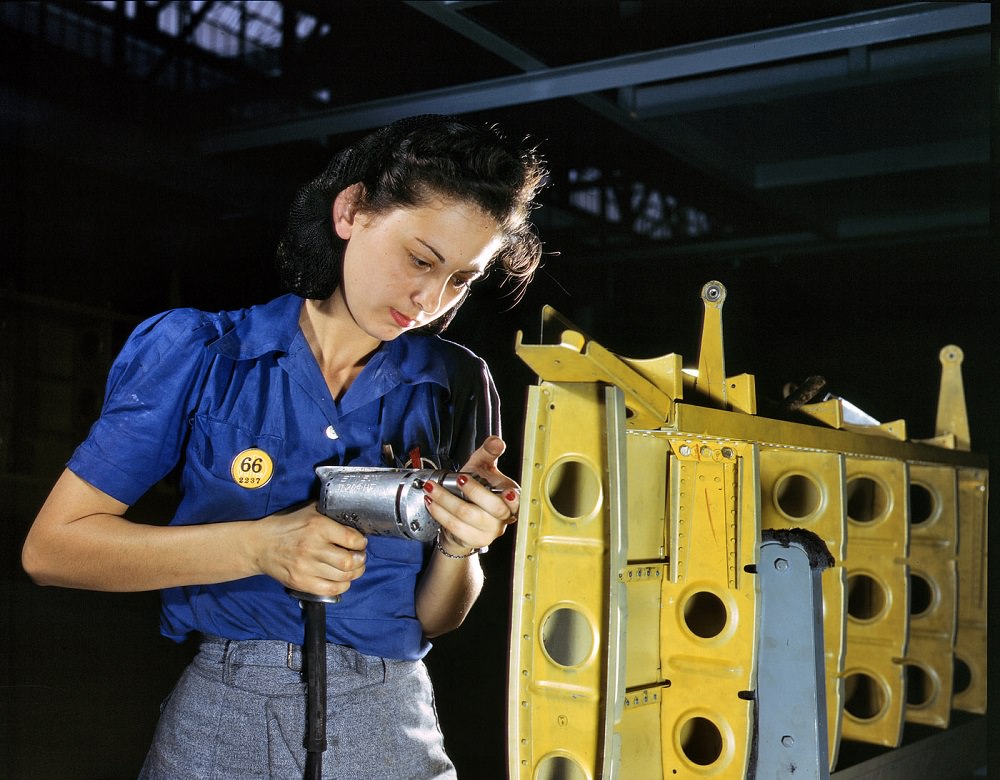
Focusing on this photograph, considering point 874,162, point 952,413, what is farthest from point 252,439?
point 952,413

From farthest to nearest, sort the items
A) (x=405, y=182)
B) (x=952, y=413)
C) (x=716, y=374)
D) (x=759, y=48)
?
(x=952, y=413) → (x=759, y=48) → (x=716, y=374) → (x=405, y=182)

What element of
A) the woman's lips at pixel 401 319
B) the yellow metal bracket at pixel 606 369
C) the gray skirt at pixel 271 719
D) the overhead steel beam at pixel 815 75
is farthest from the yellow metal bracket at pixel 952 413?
the gray skirt at pixel 271 719

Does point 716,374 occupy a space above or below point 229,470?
above

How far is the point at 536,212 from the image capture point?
7.52ft

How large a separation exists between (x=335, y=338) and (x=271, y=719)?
577 millimetres

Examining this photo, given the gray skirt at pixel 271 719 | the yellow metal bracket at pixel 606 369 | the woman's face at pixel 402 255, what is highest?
the woman's face at pixel 402 255

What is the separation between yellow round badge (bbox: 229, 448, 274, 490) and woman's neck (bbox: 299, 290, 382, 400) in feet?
0.58

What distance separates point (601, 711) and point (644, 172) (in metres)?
1.42

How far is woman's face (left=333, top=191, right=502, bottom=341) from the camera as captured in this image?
1.58 metres

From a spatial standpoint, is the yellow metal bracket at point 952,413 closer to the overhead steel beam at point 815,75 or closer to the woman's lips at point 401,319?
the overhead steel beam at point 815,75

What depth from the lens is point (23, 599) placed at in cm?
186

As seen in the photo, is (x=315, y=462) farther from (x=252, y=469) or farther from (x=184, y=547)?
(x=184, y=547)

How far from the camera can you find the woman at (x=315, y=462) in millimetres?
1367

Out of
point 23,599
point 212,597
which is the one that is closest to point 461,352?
point 212,597
